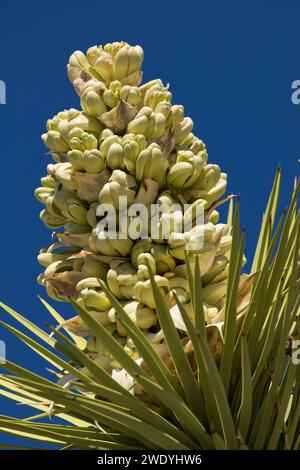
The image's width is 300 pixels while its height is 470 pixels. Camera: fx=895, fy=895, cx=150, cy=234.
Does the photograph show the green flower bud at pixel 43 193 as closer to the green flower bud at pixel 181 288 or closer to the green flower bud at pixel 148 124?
the green flower bud at pixel 148 124

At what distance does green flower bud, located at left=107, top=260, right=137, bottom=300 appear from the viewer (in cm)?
285

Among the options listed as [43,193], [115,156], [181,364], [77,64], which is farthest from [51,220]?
[181,364]

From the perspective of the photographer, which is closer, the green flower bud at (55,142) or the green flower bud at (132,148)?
the green flower bud at (132,148)

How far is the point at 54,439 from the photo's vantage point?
2717mm

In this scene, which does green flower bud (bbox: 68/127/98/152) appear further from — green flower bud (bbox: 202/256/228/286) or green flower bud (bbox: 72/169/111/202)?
green flower bud (bbox: 202/256/228/286)

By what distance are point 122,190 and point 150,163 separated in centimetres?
14

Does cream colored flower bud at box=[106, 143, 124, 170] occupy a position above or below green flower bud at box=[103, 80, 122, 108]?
below

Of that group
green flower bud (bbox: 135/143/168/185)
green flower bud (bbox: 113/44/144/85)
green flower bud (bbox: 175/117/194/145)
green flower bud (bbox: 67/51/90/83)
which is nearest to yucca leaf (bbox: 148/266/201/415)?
green flower bud (bbox: 135/143/168/185)

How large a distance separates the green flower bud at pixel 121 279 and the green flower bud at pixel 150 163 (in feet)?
1.04

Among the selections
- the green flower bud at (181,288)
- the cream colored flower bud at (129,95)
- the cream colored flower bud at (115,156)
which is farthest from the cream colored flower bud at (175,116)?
the green flower bud at (181,288)

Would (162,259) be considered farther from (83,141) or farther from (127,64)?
(127,64)

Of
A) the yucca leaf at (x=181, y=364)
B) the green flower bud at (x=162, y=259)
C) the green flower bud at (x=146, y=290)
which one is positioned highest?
the green flower bud at (x=162, y=259)

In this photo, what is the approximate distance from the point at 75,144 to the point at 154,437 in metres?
1.10

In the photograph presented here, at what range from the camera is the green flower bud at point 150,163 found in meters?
2.98
